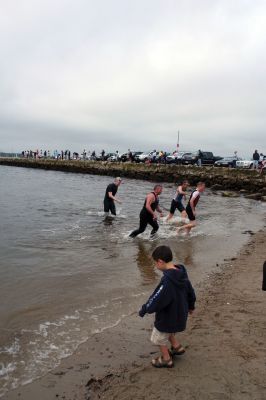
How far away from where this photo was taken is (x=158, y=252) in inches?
185

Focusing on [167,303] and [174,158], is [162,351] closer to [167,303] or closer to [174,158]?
[167,303]

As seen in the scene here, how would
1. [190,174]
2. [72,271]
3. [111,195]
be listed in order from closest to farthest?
[72,271] → [111,195] → [190,174]

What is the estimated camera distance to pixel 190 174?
41938 mm

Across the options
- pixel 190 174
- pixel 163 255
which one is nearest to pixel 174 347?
pixel 163 255

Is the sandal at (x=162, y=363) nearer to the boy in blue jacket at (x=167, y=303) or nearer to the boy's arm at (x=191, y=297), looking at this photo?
the boy in blue jacket at (x=167, y=303)

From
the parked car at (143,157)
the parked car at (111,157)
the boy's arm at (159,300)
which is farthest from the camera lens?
the parked car at (111,157)

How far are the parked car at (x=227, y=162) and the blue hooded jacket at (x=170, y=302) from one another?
146 ft

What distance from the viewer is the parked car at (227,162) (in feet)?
157

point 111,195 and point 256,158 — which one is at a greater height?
point 256,158

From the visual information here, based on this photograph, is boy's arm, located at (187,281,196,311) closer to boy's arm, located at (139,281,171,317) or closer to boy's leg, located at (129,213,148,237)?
boy's arm, located at (139,281,171,317)

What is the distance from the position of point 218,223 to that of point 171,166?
29494mm

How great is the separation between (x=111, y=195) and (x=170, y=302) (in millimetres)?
11496

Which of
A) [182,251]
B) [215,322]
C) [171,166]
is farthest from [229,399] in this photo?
[171,166]

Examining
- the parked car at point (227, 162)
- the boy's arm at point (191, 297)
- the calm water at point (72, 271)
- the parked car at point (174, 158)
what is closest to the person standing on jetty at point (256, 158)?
the parked car at point (227, 162)
